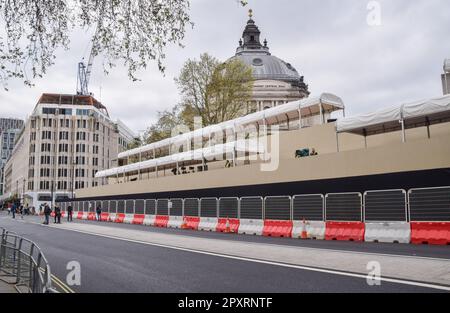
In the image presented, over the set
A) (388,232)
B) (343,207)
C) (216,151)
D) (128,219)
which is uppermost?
(216,151)

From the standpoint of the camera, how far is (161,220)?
101 feet

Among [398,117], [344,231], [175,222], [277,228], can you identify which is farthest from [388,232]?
[175,222]

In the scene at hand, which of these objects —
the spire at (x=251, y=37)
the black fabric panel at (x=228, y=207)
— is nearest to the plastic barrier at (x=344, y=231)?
the black fabric panel at (x=228, y=207)

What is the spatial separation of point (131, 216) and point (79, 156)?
75.1 metres

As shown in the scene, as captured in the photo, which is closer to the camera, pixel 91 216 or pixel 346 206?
pixel 346 206

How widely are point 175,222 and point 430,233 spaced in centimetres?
1786

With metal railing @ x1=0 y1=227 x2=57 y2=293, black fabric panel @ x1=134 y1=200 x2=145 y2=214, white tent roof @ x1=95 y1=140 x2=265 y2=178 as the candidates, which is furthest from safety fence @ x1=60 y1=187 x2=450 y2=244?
metal railing @ x1=0 y1=227 x2=57 y2=293

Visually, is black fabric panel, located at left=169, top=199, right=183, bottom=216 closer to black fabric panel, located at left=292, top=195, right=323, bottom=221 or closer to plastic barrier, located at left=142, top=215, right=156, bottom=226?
→ plastic barrier, located at left=142, top=215, right=156, bottom=226

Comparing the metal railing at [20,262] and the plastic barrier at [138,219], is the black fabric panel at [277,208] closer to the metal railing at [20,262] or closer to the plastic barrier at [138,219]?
the metal railing at [20,262]

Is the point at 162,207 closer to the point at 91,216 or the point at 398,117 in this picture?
the point at 91,216

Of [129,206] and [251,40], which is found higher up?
[251,40]

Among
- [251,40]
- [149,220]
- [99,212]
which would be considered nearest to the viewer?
[149,220]

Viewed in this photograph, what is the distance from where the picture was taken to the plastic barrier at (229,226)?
23109 millimetres
